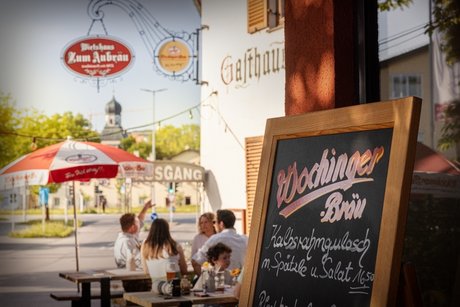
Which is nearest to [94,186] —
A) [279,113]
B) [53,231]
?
[53,231]

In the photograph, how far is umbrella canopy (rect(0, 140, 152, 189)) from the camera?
10.1 m

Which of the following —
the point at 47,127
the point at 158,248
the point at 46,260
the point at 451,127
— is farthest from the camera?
the point at 47,127

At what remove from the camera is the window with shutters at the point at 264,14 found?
13438mm

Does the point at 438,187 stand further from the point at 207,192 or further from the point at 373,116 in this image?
the point at 207,192

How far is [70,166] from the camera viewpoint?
10.2m

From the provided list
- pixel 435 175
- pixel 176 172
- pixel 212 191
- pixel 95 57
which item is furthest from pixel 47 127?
pixel 435 175

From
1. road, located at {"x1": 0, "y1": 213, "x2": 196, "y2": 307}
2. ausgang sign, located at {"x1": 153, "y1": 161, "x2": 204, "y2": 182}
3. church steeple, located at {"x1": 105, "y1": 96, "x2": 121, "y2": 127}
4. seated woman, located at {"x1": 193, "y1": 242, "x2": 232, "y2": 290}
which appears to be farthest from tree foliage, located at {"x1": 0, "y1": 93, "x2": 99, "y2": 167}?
seated woman, located at {"x1": 193, "y1": 242, "x2": 232, "y2": 290}

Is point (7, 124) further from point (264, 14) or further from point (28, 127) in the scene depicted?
→ point (264, 14)

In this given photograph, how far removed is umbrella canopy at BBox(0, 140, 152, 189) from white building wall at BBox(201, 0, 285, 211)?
136 inches

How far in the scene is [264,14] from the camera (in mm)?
13633

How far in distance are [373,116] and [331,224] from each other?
44 centimetres

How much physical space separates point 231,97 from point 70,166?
5711mm

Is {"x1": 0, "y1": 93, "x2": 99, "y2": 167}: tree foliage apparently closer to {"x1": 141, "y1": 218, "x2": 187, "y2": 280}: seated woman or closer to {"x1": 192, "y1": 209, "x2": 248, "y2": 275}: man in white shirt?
{"x1": 141, "y1": 218, "x2": 187, "y2": 280}: seated woman

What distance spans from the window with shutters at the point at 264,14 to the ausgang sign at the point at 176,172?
3.66 m
